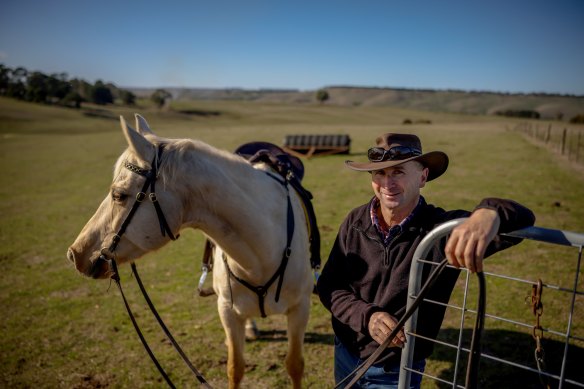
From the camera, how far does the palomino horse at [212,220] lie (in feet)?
7.09

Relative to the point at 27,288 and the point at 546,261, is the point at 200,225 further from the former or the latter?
the point at 546,261

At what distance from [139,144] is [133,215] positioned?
0.46m

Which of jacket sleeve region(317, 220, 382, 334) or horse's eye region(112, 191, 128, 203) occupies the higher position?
horse's eye region(112, 191, 128, 203)

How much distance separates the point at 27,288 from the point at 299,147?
606 inches

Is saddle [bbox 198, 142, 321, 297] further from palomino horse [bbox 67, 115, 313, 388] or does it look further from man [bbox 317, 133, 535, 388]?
man [bbox 317, 133, 535, 388]

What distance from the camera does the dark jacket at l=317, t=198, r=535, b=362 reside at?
1.89m

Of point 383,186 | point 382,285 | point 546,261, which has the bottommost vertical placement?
point 546,261

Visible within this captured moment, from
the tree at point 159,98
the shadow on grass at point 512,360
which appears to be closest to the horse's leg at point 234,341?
the shadow on grass at point 512,360

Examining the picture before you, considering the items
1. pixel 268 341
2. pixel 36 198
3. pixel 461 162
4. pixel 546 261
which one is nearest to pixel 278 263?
pixel 268 341

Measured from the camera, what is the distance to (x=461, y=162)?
1647 centimetres

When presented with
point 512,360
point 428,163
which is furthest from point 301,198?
point 512,360

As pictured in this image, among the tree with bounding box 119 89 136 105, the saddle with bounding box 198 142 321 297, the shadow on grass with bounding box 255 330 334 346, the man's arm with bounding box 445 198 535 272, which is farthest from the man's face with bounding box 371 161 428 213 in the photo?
the tree with bounding box 119 89 136 105

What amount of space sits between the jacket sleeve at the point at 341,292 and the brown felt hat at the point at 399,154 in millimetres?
517

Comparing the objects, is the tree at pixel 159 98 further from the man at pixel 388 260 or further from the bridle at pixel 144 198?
the man at pixel 388 260
